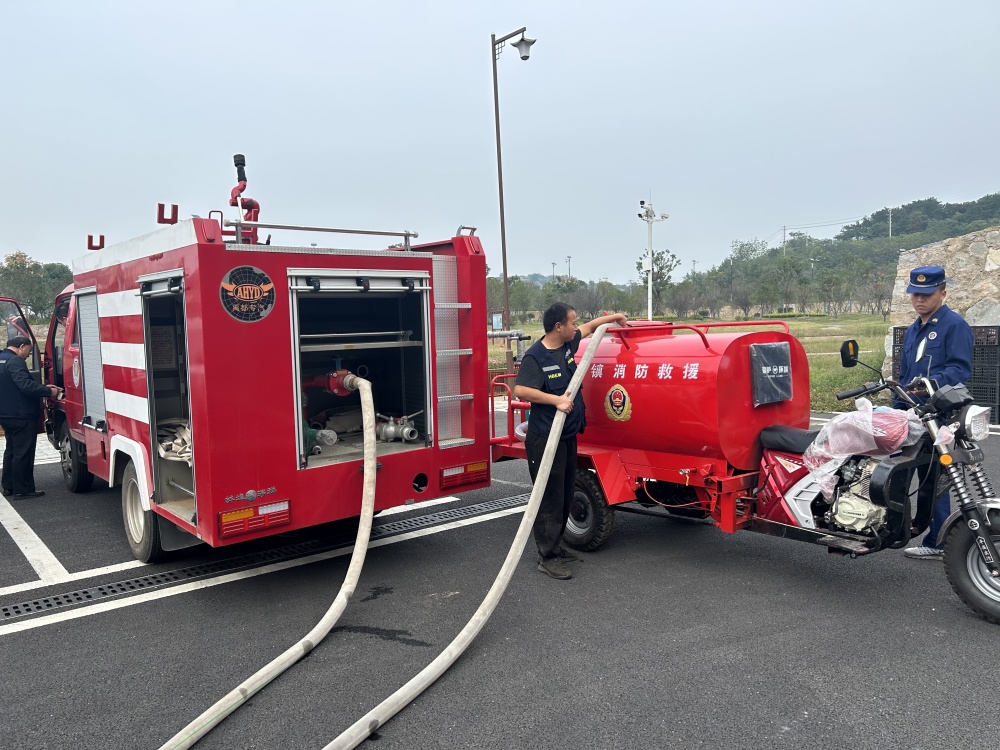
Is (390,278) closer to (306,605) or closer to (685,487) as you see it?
(306,605)

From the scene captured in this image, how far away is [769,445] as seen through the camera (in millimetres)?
5078

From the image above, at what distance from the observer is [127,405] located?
5.53m

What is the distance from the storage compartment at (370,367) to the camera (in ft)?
17.9

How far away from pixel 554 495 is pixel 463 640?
1.45 metres

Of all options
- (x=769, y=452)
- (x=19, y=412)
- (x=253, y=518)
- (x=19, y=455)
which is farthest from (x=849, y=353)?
(x=19, y=455)

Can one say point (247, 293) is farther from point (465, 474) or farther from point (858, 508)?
point (858, 508)

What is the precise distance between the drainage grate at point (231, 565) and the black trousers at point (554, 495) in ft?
5.39

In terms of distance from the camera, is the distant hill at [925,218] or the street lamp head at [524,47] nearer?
the street lamp head at [524,47]

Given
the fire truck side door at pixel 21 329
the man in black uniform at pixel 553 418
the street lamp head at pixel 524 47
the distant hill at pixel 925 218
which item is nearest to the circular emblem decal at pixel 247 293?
the man in black uniform at pixel 553 418

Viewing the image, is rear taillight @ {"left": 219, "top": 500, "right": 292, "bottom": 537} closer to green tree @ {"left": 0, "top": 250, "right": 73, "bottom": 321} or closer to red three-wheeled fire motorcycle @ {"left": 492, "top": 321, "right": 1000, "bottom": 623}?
red three-wheeled fire motorcycle @ {"left": 492, "top": 321, "right": 1000, "bottom": 623}

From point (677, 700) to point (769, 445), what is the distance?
7.22 ft

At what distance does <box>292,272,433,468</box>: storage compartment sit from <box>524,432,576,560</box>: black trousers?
85 cm

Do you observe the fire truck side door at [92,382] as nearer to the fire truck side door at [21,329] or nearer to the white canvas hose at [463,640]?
the fire truck side door at [21,329]

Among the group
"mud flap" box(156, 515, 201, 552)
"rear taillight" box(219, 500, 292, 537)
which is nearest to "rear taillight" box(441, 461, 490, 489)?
"rear taillight" box(219, 500, 292, 537)
